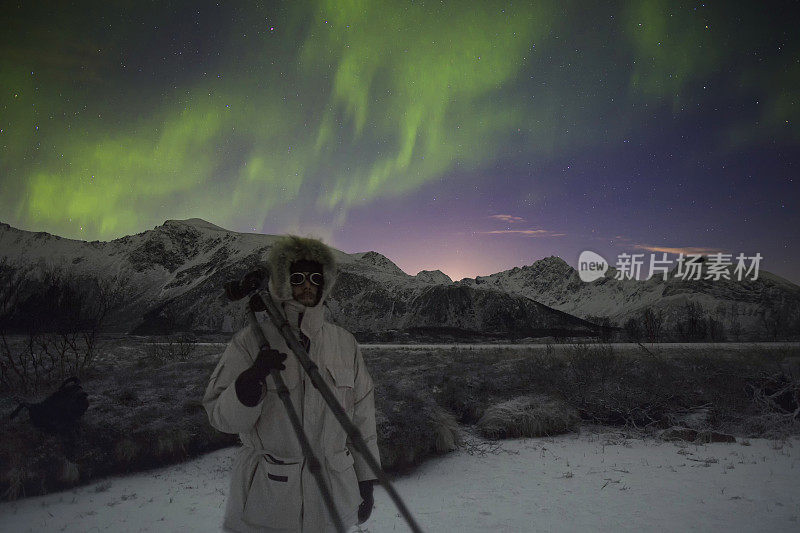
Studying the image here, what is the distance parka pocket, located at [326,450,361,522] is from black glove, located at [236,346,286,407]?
1.87 feet

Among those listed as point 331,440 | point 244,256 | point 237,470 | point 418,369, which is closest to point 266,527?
point 237,470

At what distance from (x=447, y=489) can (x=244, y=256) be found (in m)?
182

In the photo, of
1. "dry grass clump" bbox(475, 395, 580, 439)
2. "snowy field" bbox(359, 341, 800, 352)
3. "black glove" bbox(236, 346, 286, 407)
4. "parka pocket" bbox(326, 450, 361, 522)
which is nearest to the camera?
"black glove" bbox(236, 346, 286, 407)

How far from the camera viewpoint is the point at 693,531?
5.44m

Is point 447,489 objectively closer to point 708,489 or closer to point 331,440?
point 708,489

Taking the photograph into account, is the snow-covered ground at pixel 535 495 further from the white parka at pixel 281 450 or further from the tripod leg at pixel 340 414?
the tripod leg at pixel 340 414

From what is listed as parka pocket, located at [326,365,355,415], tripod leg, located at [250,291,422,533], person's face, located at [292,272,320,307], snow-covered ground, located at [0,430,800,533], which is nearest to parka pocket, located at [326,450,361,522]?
parka pocket, located at [326,365,355,415]

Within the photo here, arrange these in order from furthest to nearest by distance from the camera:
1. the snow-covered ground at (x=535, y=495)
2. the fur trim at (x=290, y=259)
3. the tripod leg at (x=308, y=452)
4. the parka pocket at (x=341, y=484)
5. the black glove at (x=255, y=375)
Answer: the snow-covered ground at (x=535, y=495)
the fur trim at (x=290, y=259)
the parka pocket at (x=341, y=484)
the black glove at (x=255, y=375)
the tripod leg at (x=308, y=452)

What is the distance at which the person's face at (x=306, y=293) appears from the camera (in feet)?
8.39

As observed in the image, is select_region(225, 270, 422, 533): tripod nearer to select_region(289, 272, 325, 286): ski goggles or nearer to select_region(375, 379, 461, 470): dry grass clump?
select_region(289, 272, 325, 286): ski goggles

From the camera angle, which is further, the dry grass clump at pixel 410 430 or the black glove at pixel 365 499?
the dry grass clump at pixel 410 430

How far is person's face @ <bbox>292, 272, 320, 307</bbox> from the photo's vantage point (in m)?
2.56

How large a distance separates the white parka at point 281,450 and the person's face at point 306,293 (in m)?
0.13

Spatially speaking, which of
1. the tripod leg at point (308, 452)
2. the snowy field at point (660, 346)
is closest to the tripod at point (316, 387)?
the tripod leg at point (308, 452)
